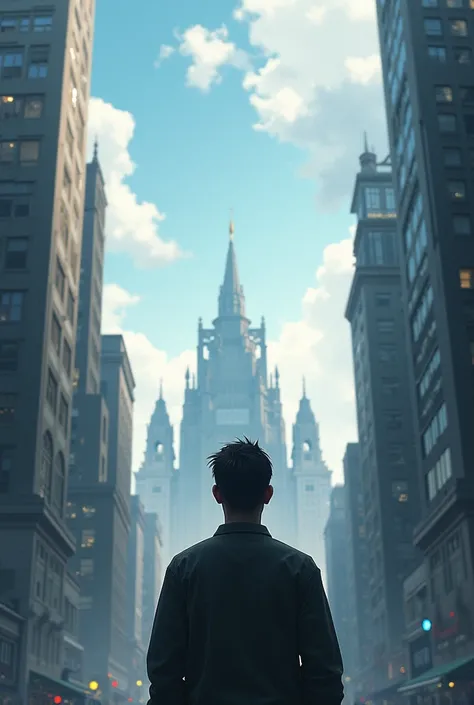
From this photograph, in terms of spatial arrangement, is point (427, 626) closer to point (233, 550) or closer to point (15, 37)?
point (233, 550)

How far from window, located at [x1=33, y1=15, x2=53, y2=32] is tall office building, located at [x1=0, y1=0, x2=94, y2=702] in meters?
0.12

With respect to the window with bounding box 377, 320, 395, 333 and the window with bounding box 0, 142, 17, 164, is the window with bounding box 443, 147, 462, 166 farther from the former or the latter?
the window with bounding box 377, 320, 395, 333

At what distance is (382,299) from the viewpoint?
115m

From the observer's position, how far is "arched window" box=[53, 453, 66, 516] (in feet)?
226

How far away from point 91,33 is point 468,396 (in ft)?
190

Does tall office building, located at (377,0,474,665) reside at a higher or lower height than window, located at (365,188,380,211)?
lower

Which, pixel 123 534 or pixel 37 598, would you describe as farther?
pixel 123 534

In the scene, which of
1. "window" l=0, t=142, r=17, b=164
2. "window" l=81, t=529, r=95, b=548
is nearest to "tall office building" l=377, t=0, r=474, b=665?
"window" l=0, t=142, r=17, b=164

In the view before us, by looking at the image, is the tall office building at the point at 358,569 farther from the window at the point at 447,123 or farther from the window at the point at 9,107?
the window at the point at 9,107

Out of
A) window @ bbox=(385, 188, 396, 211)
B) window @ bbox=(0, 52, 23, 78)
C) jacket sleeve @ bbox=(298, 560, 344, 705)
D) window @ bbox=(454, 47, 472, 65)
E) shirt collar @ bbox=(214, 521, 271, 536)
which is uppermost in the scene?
window @ bbox=(385, 188, 396, 211)

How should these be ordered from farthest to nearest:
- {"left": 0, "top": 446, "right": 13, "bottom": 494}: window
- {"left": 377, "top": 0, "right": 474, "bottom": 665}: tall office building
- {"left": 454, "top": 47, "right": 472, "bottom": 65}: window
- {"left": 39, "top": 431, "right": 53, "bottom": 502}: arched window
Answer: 1. {"left": 454, "top": 47, "right": 472, "bottom": 65}: window
2. {"left": 39, "top": 431, "right": 53, "bottom": 502}: arched window
3. {"left": 0, "top": 446, "right": 13, "bottom": 494}: window
4. {"left": 377, "top": 0, "right": 474, "bottom": 665}: tall office building

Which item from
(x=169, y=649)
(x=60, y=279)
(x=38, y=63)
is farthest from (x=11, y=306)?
(x=169, y=649)

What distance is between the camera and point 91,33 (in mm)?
90938

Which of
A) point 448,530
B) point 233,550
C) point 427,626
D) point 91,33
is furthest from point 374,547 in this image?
point 233,550
